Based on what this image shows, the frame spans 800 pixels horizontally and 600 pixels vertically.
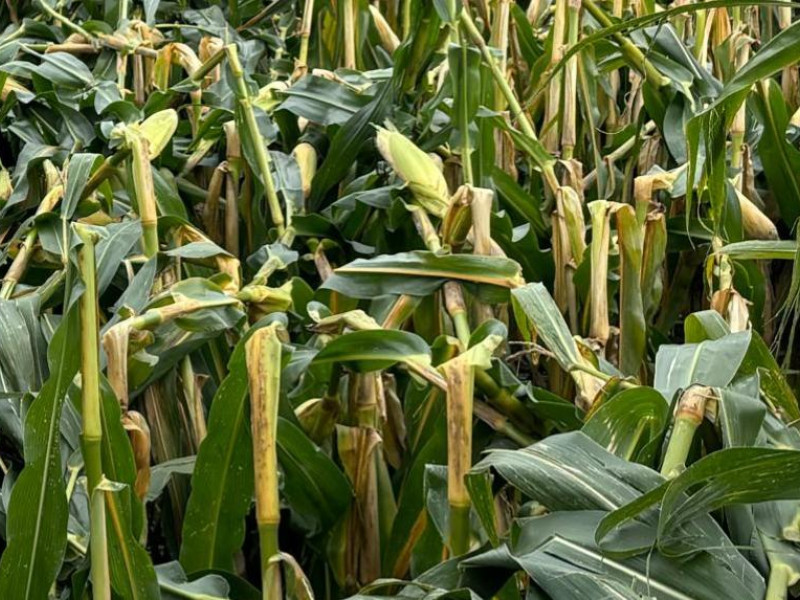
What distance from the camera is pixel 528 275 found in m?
0.82

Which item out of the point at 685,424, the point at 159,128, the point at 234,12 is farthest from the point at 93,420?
the point at 234,12

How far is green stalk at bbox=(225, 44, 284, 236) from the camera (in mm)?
847

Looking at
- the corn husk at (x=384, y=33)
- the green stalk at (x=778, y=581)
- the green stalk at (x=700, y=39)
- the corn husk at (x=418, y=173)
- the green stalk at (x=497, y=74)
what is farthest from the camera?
the corn husk at (x=384, y=33)

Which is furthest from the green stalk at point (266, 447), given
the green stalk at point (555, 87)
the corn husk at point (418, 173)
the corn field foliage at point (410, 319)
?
the green stalk at point (555, 87)

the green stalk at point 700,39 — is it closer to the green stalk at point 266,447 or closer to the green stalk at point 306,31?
the green stalk at point 306,31

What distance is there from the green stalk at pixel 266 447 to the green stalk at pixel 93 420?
0.23 ft

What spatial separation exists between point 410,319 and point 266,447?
0.25 meters

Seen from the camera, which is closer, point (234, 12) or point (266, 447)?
point (266, 447)

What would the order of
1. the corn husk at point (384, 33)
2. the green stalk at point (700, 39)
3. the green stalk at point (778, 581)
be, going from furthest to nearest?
the corn husk at point (384, 33) < the green stalk at point (700, 39) < the green stalk at point (778, 581)

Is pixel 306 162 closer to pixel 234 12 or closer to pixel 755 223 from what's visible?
pixel 755 223

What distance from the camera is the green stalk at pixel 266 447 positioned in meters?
0.50

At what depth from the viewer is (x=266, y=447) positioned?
50 cm

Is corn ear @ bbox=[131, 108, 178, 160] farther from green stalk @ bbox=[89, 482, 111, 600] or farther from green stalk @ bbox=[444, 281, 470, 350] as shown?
green stalk @ bbox=[89, 482, 111, 600]

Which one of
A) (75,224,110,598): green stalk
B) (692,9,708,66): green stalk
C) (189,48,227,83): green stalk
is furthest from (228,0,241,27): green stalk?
(75,224,110,598): green stalk
